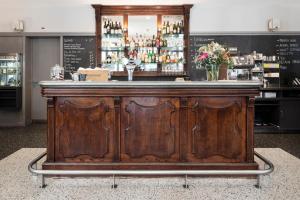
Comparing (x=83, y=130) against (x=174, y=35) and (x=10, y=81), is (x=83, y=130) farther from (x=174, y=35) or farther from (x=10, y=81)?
(x=10, y=81)

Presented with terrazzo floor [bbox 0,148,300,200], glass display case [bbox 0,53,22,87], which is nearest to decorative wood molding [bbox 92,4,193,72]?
glass display case [bbox 0,53,22,87]

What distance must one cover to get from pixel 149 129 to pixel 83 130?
762 millimetres

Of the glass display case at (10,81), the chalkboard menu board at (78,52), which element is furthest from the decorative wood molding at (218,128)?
the glass display case at (10,81)

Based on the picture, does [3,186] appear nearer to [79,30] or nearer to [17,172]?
[17,172]

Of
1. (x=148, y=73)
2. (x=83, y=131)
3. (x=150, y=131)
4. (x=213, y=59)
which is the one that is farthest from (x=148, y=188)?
(x=148, y=73)

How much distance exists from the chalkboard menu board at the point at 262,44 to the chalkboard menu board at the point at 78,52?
2.40 metres

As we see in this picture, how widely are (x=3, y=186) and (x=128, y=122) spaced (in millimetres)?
1544

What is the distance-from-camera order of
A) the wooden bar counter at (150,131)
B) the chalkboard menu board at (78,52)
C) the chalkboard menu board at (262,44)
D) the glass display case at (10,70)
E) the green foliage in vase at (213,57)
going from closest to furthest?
the wooden bar counter at (150,131), the green foliage in vase at (213,57), the chalkboard menu board at (262,44), the chalkboard menu board at (78,52), the glass display case at (10,70)

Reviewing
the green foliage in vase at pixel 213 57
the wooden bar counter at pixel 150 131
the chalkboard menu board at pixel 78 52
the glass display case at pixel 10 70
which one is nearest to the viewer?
the wooden bar counter at pixel 150 131

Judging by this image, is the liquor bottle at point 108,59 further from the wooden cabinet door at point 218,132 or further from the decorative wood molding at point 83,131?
the wooden cabinet door at point 218,132

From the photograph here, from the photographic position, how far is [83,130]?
3764 mm

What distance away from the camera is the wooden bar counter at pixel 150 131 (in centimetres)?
374

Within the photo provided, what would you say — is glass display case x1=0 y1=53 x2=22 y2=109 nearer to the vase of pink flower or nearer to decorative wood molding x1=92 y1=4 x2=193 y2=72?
decorative wood molding x1=92 y1=4 x2=193 y2=72

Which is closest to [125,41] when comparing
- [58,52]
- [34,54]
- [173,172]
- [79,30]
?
[79,30]
